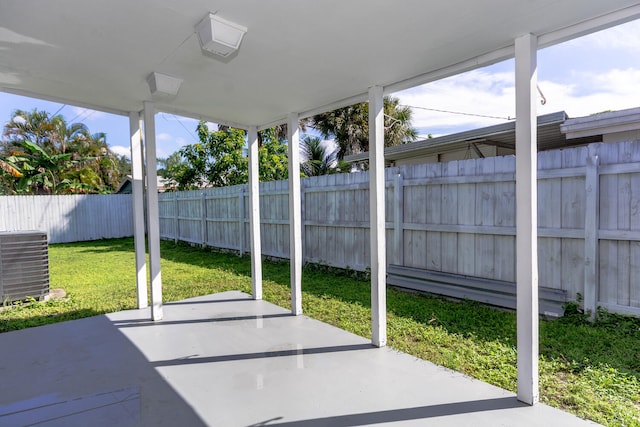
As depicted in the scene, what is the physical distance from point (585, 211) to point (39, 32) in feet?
16.2

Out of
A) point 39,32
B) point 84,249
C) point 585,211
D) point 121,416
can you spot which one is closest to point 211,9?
point 39,32

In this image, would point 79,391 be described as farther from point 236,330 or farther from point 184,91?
point 184,91

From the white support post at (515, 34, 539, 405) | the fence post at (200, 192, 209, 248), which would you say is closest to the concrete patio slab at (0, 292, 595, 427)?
the white support post at (515, 34, 539, 405)

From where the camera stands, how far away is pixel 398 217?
17.9 feet

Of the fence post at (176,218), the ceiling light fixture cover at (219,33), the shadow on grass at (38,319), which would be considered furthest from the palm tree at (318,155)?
the ceiling light fixture cover at (219,33)

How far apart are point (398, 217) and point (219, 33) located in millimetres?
3994

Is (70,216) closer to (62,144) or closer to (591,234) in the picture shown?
A: (62,144)

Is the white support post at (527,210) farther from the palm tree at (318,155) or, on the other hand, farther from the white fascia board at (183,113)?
Answer: the palm tree at (318,155)

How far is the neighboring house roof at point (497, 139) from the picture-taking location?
543cm

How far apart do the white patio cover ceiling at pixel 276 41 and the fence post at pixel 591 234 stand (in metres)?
2.05

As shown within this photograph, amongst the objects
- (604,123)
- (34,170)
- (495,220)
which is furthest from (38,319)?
(34,170)

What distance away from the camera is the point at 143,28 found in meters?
2.18

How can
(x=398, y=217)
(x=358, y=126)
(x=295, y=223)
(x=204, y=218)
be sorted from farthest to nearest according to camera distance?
(x=358, y=126) → (x=204, y=218) → (x=398, y=217) → (x=295, y=223)

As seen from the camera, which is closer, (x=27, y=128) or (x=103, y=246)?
(x=103, y=246)
